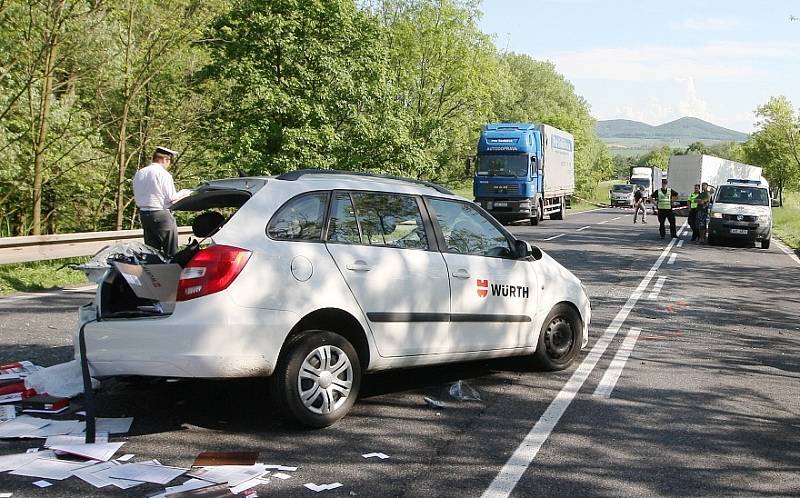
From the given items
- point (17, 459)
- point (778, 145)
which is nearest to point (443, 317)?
point (17, 459)

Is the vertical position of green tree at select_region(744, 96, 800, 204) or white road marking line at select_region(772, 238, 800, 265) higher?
green tree at select_region(744, 96, 800, 204)

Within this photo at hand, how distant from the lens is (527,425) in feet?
17.9

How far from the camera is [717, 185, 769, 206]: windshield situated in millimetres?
25641

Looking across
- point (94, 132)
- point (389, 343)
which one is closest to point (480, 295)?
point (389, 343)

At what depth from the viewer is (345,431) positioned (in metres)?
5.26

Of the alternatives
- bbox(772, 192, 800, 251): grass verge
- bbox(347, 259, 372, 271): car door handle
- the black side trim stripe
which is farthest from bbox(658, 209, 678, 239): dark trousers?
bbox(347, 259, 372, 271): car door handle

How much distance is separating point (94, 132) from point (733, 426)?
19.3 meters

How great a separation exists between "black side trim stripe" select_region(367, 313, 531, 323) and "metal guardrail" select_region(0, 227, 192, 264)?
6.97 meters

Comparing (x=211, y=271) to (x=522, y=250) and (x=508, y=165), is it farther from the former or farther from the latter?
(x=508, y=165)

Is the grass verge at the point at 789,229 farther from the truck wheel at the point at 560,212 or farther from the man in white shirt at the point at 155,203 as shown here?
the man in white shirt at the point at 155,203

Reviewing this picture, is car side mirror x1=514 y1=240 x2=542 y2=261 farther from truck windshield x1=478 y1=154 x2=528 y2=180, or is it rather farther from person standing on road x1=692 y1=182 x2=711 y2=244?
truck windshield x1=478 y1=154 x2=528 y2=180

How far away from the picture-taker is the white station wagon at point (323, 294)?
4.91 m

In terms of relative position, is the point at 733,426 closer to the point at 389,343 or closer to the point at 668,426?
the point at 668,426

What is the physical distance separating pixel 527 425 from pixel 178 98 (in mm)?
22775
